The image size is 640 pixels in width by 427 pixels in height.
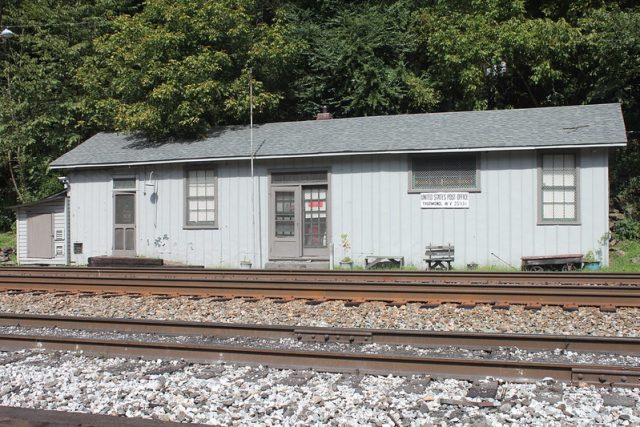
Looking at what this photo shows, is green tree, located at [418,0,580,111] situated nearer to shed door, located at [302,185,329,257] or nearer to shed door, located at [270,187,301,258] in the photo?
shed door, located at [302,185,329,257]

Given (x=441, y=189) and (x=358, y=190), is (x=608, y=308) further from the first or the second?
(x=358, y=190)

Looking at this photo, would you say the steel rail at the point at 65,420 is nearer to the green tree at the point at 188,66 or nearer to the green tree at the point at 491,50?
the green tree at the point at 188,66

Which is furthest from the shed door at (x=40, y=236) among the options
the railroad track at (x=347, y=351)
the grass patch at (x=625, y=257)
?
the grass patch at (x=625, y=257)

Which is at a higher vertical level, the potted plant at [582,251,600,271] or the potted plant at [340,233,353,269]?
the potted plant at [340,233,353,269]

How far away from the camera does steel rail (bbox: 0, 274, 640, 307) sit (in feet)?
31.5

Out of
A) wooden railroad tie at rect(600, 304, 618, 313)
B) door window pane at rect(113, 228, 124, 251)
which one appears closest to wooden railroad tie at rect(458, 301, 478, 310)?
wooden railroad tie at rect(600, 304, 618, 313)

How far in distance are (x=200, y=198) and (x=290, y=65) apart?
849 centimetres

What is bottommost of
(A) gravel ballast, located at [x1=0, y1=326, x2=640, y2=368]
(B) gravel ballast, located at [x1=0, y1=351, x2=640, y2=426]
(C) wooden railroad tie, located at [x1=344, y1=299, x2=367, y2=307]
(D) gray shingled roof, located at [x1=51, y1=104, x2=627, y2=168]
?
(B) gravel ballast, located at [x1=0, y1=351, x2=640, y2=426]

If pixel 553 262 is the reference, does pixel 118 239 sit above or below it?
above

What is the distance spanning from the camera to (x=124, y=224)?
20.1 metres

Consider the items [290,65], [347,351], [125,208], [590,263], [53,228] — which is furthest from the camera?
[290,65]

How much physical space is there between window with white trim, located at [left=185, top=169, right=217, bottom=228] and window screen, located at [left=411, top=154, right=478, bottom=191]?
582 centimetres

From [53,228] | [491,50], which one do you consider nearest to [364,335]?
[53,228]

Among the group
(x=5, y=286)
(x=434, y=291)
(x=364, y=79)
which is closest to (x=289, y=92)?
(x=364, y=79)
